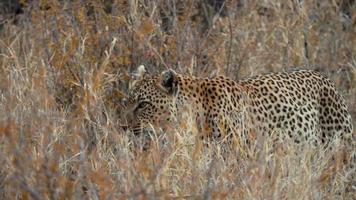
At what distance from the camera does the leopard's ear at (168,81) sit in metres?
6.89

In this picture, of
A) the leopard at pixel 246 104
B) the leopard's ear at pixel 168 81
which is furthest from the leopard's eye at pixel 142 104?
the leopard's ear at pixel 168 81

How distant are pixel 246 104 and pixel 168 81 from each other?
541mm

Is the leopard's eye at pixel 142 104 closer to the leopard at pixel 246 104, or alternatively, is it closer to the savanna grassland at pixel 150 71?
the leopard at pixel 246 104

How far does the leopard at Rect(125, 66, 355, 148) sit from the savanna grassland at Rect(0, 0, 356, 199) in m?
0.24

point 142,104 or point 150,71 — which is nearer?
point 142,104

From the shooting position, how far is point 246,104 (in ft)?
22.8

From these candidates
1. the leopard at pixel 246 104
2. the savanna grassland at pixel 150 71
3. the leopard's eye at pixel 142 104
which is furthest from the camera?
the leopard's eye at pixel 142 104

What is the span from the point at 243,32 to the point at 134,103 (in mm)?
2552

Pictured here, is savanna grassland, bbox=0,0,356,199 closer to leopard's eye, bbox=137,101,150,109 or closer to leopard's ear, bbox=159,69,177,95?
leopard's eye, bbox=137,101,150,109

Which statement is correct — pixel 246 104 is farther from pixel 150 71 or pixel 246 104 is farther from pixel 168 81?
pixel 150 71

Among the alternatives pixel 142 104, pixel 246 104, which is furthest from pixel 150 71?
pixel 246 104

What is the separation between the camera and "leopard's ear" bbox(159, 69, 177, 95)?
6.89 meters

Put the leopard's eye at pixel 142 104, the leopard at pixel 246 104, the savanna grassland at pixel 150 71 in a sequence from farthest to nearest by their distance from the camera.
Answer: the leopard's eye at pixel 142 104, the leopard at pixel 246 104, the savanna grassland at pixel 150 71

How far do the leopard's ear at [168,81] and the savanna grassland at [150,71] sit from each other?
389 mm
